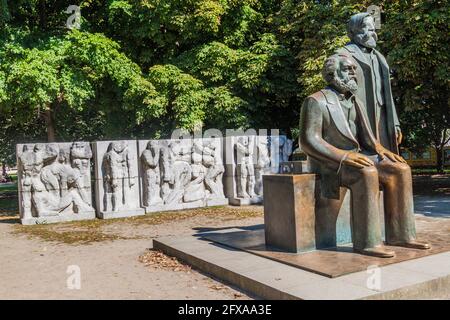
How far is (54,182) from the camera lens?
12297mm

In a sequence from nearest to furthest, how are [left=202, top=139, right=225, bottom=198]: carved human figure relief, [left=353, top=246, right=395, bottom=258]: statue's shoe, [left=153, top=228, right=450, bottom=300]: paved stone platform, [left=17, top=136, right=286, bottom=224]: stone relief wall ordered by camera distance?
[left=153, top=228, right=450, bottom=300]: paved stone platform, [left=353, top=246, right=395, bottom=258]: statue's shoe, [left=17, top=136, right=286, bottom=224]: stone relief wall, [left=202, top=139, right=225, bottom=198]: carved human figure relief

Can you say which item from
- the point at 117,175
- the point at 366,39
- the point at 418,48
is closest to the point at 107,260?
the point at 366,39

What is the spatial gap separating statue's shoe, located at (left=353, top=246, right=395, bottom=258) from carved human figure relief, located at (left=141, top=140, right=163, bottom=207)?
28.0 ft

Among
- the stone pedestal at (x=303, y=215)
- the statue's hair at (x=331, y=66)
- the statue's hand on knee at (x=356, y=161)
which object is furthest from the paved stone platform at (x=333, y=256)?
the statue's hair at (x=331, y=66)

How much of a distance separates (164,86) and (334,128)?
11.8 meters

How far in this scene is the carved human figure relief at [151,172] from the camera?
13.4 metres

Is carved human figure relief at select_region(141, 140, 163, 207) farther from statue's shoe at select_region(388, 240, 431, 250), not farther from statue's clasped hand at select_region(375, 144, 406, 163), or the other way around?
statue's shoe at select_region(388, 240, 431, 250)

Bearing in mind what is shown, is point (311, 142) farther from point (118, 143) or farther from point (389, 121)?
point (118, 143)

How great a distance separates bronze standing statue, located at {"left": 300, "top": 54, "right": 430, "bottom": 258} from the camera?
5738mm

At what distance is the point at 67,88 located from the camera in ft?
50.0

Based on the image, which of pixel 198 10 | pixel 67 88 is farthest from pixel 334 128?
pixel 198 10

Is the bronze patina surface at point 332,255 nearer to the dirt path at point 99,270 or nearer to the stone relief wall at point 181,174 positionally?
the dirt path at point 99,270

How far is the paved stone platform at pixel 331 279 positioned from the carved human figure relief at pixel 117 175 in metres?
7.08

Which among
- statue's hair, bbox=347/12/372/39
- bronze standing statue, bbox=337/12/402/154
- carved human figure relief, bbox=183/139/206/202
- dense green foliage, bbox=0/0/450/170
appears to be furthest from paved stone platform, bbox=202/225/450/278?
dense green foliage, bbox=0/0/450/170
